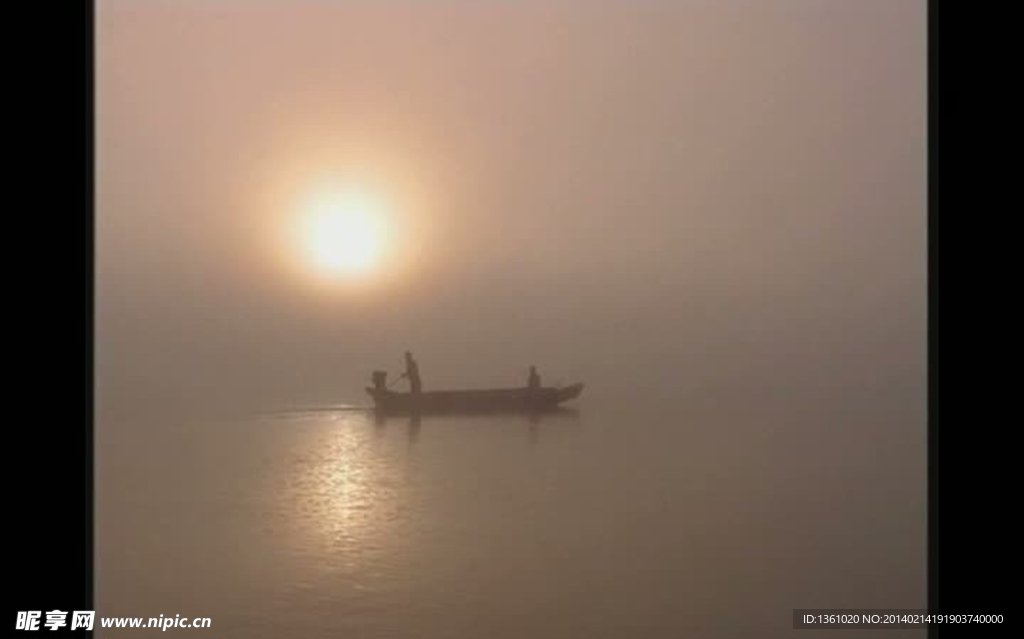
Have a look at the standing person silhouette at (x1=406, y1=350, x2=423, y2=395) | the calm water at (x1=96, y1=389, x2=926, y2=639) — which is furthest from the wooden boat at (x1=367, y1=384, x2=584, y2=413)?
the calm water at (x1=96, y1=389, x2=926, y2=639)

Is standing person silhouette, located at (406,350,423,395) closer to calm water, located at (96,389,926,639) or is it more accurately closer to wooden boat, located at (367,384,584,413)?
wooden boat, located at (367,384,584,413)

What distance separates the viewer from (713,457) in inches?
331

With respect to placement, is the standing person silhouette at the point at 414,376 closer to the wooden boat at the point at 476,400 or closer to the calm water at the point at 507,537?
the wooden boat at the point at 476,400

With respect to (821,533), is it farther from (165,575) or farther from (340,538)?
(165,575)

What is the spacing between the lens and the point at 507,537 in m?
5.35

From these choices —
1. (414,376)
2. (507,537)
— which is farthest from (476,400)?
(507,537)

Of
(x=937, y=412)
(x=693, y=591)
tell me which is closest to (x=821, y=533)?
(x=693, y=591)

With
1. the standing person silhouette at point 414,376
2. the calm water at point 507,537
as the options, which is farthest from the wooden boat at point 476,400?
the calm water at point 507,537

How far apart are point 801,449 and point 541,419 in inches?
164

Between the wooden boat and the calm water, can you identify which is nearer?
the calm water

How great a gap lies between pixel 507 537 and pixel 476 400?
7955 millimetres

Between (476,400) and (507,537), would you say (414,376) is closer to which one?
(476,400)

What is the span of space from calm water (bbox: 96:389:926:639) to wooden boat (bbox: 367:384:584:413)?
3474mm

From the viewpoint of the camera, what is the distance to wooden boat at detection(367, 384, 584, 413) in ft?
42.6
